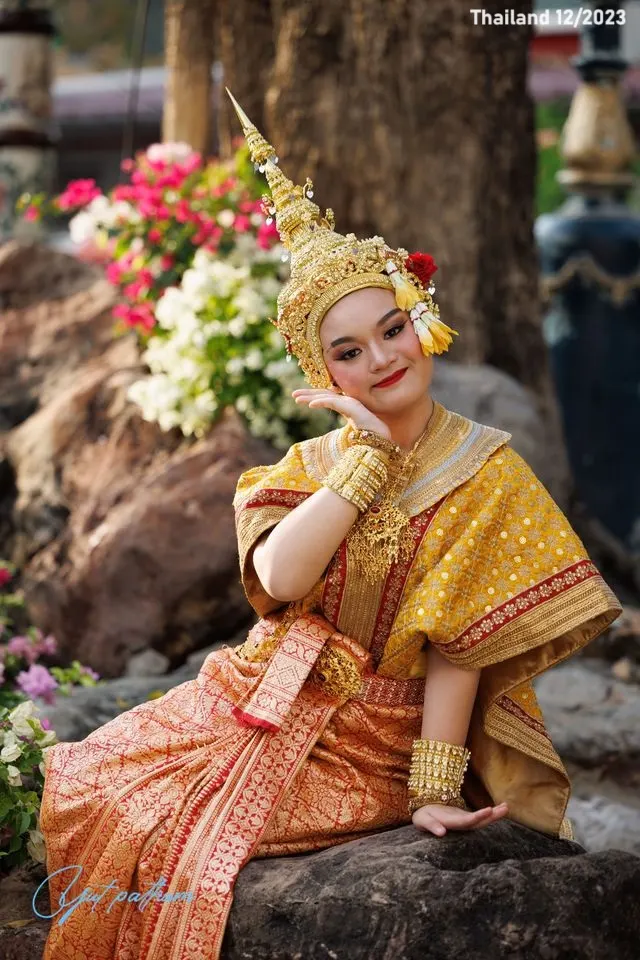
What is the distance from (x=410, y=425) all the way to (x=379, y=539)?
0.29 m

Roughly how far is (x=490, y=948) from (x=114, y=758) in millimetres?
947

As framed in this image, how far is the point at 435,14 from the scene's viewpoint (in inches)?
251

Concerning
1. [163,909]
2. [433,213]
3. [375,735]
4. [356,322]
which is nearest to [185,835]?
[163,909]

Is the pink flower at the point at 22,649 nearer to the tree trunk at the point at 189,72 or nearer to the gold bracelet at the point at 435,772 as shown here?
the gold bracelet at the point at 435,772

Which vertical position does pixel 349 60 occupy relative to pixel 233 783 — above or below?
above

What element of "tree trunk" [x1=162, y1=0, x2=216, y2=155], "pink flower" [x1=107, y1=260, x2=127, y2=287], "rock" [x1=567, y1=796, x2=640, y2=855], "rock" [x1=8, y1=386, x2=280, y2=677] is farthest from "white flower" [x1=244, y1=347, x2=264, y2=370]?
"tree trunk" [x1=162, y1=0, x2=216, y2=155]

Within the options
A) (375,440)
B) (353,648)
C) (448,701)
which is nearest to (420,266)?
(375,440)

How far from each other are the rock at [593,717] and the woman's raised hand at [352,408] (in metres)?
2.50

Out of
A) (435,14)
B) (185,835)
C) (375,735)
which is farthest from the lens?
(435,14)

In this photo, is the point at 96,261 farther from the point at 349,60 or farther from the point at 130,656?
the point at 130,656

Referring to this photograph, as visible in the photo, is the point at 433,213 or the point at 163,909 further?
the point at 433,213

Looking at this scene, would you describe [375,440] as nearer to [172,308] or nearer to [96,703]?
[96,703]

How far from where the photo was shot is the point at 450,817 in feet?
10.1

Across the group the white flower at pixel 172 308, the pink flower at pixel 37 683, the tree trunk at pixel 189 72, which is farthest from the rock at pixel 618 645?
the tree trunk at pixel 189 72
